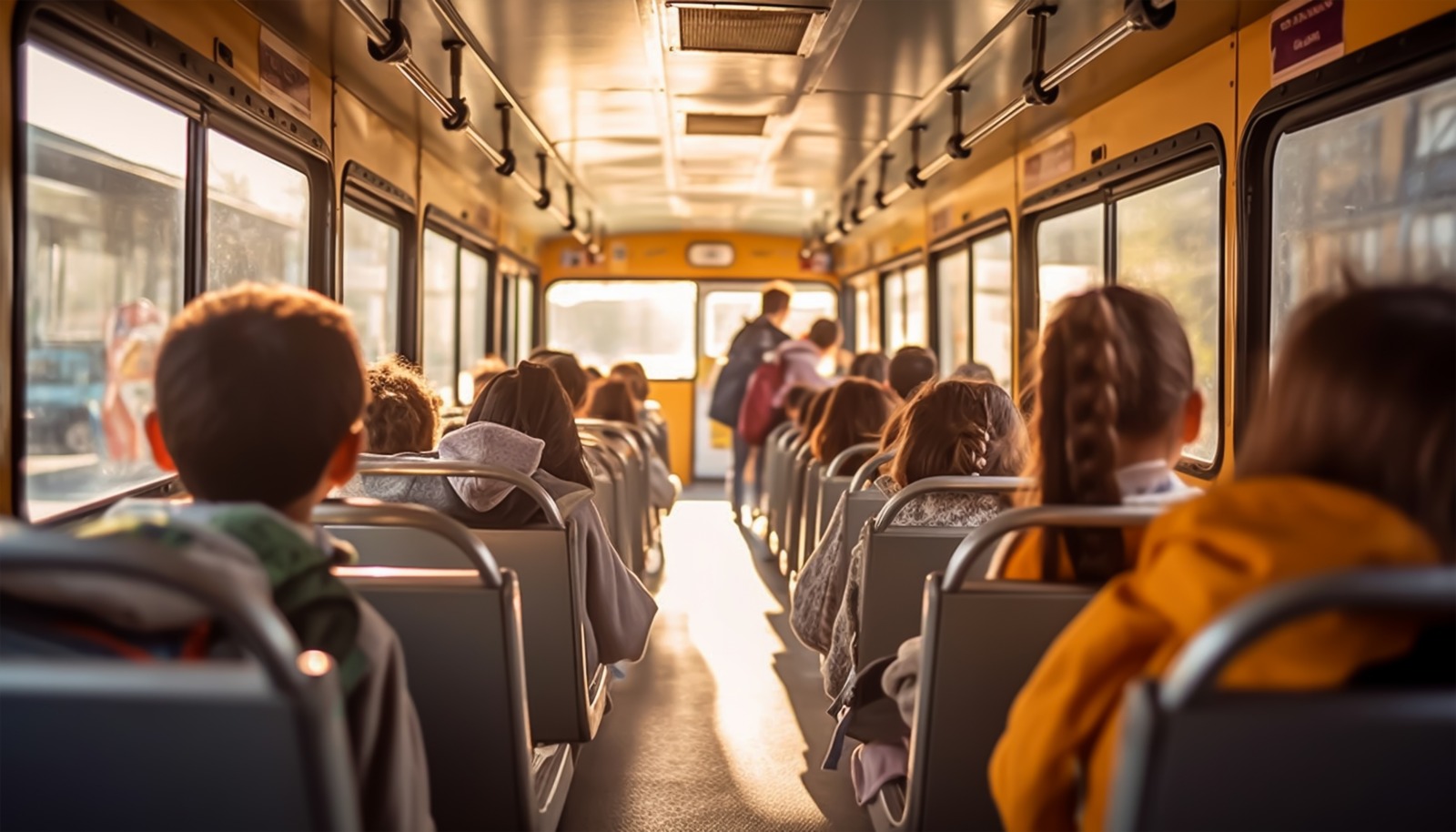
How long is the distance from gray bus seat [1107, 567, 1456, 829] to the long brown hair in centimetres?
58

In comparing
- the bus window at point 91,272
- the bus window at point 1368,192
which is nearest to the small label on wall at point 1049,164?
the bus window at point 1368,192

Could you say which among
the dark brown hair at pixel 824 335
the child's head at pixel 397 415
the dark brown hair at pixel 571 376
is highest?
the dark brown hair at pixel 824 335

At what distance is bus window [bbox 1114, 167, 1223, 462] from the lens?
4086 millimetres

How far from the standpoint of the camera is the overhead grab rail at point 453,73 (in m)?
3.63

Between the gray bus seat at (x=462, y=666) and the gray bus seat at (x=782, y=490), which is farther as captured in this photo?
the gray bus seat at (x=782, y=490)

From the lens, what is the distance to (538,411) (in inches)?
122

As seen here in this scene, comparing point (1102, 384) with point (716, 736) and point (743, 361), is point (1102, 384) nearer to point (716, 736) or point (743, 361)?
point (716, 736)

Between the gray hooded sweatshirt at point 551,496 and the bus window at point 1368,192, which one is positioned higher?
the bus window at point 1368,192

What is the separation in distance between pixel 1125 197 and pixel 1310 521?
13.6 feet

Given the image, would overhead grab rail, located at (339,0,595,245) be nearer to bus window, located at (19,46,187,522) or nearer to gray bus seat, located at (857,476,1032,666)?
bus window, located at (19,46,187,522)

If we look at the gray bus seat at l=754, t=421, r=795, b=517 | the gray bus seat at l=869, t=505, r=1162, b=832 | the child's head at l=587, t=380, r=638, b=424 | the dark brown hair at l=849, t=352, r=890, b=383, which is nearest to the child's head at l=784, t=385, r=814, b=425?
the gray bus seat at l=754, t=421, r=795, b=517

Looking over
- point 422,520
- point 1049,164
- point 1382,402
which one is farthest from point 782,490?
point 1382,402

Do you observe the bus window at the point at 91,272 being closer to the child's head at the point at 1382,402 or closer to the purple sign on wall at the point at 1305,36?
the child's head at the point at 1382,402

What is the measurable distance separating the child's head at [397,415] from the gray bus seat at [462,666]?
136 cm
